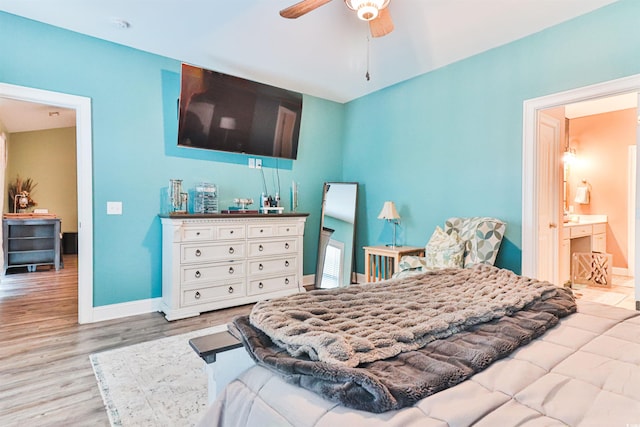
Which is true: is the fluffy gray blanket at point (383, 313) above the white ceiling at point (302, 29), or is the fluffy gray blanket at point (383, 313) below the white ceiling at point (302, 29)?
below

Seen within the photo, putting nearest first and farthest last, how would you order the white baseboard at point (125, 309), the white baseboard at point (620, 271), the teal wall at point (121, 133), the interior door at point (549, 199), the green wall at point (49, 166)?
the teal wall at point (121, 133) → the white baseboard at point (125, 309) → the interior door at point (549, 199) → the white baseboard at point (620, 271) → the green wall at point (49, 166)

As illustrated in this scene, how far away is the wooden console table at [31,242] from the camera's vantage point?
18.5 ft

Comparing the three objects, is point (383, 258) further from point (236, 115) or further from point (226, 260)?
point (236, 115)

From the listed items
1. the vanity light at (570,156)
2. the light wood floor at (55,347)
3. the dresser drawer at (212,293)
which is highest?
the vanity light at (570,156)

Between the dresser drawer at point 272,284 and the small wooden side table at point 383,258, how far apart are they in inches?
37.1

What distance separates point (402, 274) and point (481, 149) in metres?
1.57

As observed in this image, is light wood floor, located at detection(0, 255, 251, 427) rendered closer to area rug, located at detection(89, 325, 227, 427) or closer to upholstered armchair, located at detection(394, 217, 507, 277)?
area rug, located at detection(89, 325, 227, 427)

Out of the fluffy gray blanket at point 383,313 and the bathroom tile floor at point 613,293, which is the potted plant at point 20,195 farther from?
the bathroom tile floor at point 613,293

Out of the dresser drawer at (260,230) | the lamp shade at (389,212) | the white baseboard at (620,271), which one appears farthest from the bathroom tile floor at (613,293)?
the dresser drawer at (260,230)

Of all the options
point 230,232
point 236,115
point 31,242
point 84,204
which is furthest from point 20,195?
point 230,232

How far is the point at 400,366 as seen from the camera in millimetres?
947

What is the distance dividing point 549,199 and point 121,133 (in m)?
4.54

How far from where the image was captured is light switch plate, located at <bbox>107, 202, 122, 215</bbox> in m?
3.35

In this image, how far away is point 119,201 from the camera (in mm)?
3404
